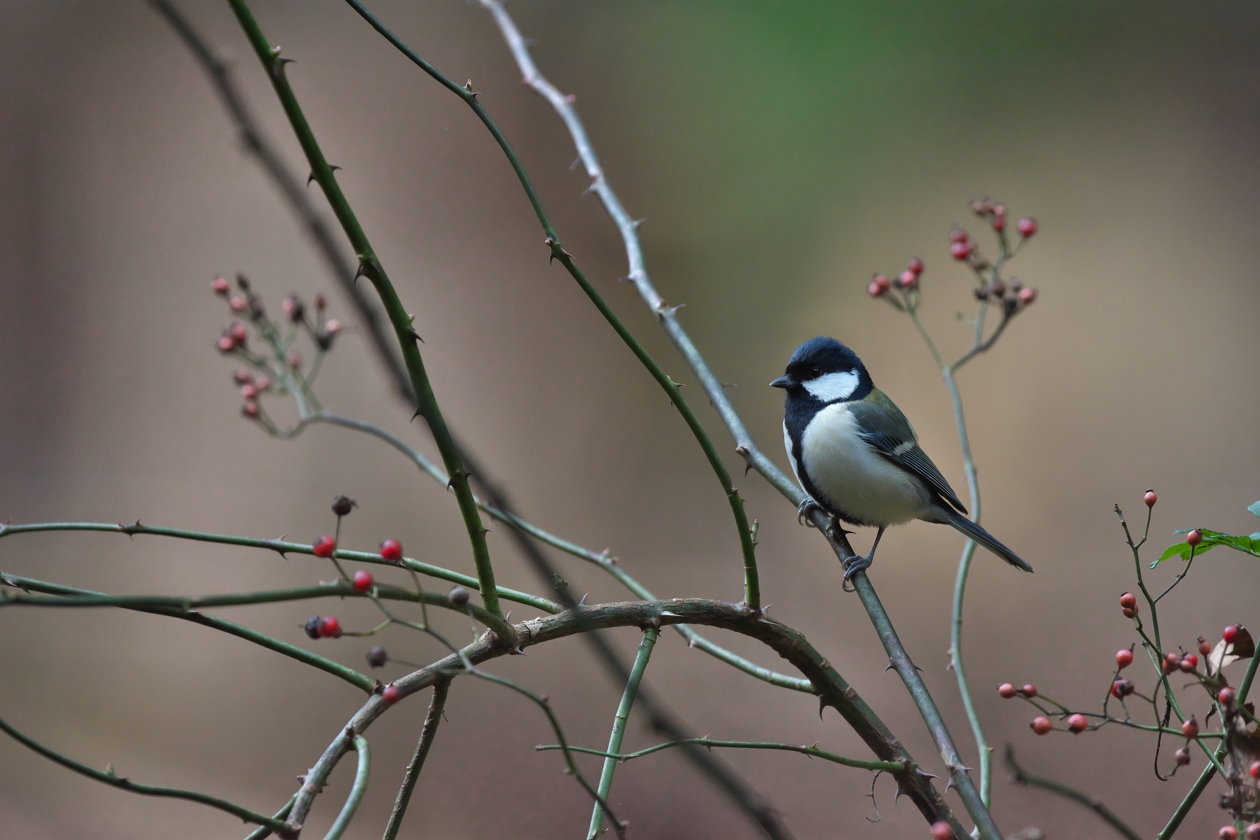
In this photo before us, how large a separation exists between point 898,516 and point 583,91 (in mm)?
2499

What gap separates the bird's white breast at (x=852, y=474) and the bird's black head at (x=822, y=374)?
6 centimetres

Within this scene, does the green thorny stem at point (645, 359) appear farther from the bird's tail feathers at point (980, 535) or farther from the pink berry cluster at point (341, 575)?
the bird's tail feathers at point (980, 535)

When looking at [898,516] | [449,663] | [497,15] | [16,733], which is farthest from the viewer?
[898,516]

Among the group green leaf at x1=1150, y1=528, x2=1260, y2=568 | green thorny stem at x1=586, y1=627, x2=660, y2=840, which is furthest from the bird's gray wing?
green thorny stem at x1=586, y1=627, x2=660, y2=840

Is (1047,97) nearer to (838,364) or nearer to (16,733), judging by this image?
(838,364)

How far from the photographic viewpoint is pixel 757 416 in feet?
13.3

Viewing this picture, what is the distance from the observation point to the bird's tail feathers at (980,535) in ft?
7.13

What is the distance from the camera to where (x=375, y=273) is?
0.76 m

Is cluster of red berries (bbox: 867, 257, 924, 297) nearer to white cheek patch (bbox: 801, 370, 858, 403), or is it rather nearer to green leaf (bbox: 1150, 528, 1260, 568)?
white cheek patch (bbox: 801, 370, 858, 403)

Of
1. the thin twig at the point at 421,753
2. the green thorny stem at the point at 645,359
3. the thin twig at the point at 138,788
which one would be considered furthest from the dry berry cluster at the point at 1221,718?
the thin twig at the point at 138,788

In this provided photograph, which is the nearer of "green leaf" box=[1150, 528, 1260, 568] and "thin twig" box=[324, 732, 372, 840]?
"thin twig" box=[324, 732, 372, 840]

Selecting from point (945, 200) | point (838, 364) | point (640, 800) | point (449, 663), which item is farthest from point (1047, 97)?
point (449, 663)

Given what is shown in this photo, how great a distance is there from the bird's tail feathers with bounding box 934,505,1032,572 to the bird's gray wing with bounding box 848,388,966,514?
0.11 ft

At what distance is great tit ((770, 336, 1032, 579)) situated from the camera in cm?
241
